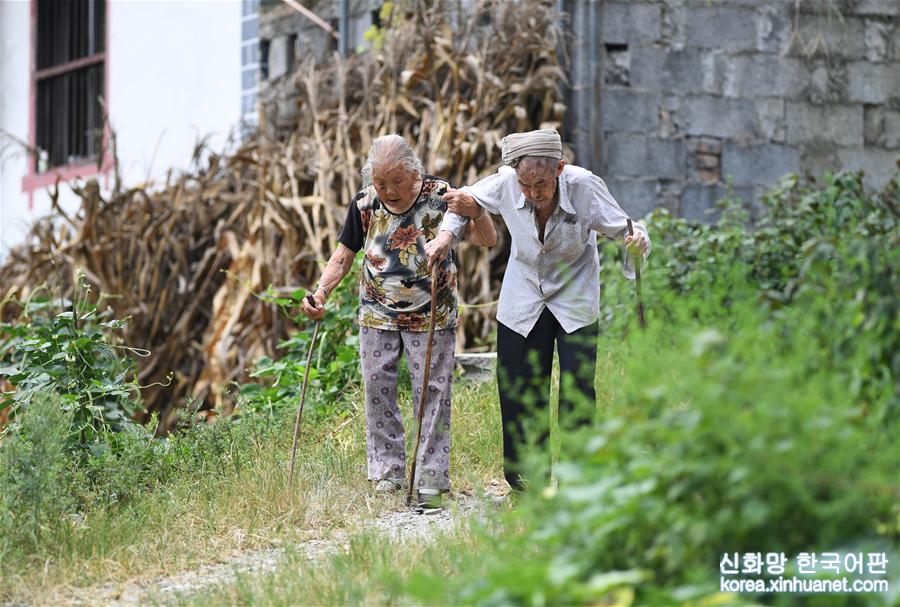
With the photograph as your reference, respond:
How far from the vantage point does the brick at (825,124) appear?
358 inches

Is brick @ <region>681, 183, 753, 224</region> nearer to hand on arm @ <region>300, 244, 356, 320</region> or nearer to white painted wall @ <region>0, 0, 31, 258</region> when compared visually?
hand on arm @ <region>300, 244, 356, 320</region>

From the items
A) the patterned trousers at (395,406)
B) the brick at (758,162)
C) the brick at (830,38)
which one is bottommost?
the patterned trousers at (395,406)

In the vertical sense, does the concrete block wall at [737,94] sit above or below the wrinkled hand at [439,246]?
above

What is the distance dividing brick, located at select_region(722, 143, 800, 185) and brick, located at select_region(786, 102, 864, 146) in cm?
12

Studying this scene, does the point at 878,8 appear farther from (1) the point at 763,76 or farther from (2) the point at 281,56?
(2) the point at 281,56

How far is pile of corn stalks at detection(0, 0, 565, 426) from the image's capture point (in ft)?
28.0

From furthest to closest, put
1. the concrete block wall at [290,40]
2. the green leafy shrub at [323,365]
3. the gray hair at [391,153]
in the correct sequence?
the concrete block wall at [290,40] → the green leafy shrub at [323,365] → the gray hair at [391,153]

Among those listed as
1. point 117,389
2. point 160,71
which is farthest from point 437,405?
point 160,71

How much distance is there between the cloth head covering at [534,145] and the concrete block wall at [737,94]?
3866 mm

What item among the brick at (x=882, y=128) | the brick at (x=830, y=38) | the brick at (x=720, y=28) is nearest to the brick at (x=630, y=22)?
the brick at (x=720, y=28)

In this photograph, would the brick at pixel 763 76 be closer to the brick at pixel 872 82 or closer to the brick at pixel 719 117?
the brick at pixel 719 117

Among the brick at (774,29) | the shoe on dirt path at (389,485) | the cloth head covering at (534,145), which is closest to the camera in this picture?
the cloth head covering at (534,145)

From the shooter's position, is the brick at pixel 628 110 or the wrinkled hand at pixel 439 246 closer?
the wrinkled hand at pixel 439 246

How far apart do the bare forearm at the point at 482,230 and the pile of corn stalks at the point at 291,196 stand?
2601 mm
